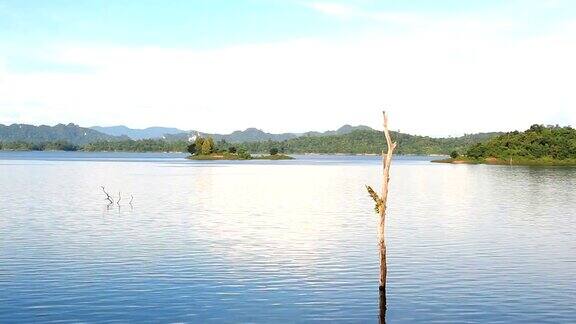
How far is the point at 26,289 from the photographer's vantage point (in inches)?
1681

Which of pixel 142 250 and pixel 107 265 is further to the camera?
pixel 142 250

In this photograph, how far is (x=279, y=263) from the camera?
5284 cm

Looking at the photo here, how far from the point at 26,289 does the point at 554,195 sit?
358ft

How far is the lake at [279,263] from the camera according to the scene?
38.3 metres

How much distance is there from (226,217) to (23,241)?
2956cm

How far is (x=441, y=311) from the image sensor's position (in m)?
38.2

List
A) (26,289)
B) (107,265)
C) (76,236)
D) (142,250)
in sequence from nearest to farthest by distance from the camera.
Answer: (26,289)
(107,265)
(142,250)
(76,236)

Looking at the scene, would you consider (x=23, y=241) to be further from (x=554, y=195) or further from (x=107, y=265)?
(x=554, y=195)

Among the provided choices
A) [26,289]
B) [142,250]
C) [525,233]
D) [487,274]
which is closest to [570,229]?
[525,233]

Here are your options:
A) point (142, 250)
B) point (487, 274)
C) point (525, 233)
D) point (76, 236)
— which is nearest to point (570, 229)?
point (525, 233)

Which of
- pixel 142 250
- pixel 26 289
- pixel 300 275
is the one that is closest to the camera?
pixel 26 289

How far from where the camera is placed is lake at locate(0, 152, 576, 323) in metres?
38.3

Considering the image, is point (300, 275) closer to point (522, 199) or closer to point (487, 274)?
point (487, 274)

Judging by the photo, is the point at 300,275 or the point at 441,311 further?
the point at 300,275
